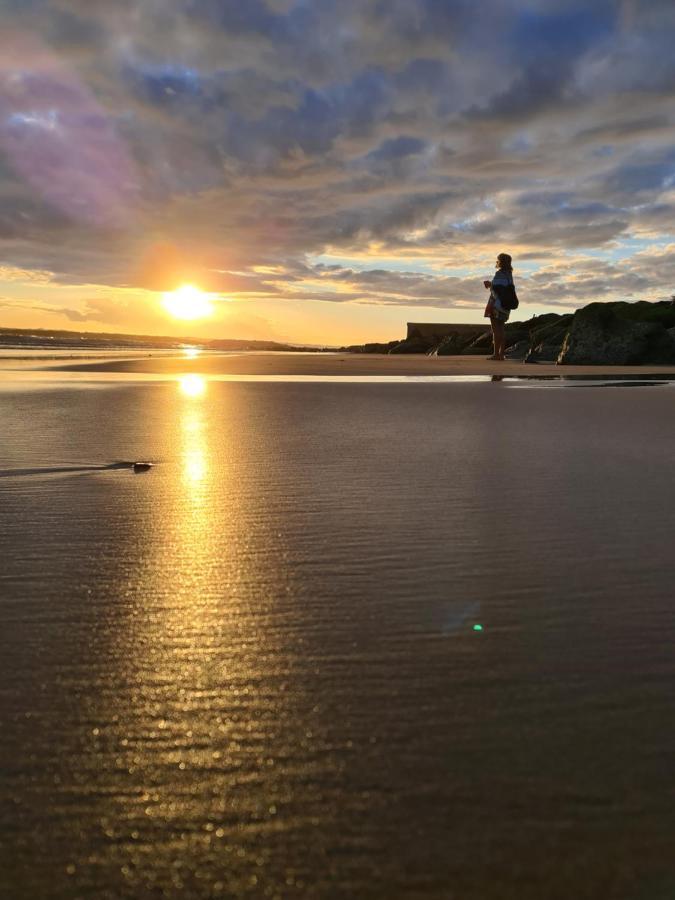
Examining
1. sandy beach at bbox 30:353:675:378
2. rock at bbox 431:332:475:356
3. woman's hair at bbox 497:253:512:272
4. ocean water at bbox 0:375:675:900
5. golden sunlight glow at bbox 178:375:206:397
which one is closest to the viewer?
ocean water at bbox 0:375:675:900

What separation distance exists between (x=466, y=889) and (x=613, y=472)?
9.36ft

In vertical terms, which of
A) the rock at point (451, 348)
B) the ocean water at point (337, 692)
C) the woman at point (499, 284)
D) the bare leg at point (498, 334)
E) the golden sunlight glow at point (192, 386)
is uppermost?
the woman at point (499, 284)

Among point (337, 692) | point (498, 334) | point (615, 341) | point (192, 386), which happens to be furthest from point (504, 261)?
point (337, 692)

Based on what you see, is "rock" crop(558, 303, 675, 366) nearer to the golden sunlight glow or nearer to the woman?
the woman

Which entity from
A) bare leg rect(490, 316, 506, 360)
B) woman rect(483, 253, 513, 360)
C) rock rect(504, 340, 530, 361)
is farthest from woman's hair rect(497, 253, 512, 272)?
rock rect(504, 340, 530, 361)

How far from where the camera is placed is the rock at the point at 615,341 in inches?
759

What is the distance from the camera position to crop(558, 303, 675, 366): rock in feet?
63.3

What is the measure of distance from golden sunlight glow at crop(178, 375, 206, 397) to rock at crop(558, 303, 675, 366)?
11604mm

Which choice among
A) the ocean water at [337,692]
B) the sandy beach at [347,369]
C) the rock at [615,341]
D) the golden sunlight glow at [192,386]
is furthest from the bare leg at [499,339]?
the ocean water at [337,692]

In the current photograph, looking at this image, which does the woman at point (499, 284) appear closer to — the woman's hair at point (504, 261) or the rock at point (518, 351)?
the woman's hair at point (504, 261)

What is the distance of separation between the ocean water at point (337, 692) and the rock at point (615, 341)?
1751cm

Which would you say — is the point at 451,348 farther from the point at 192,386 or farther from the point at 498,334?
the point at 192,386

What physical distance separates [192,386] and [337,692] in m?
8.67

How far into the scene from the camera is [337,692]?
49.4 inches
